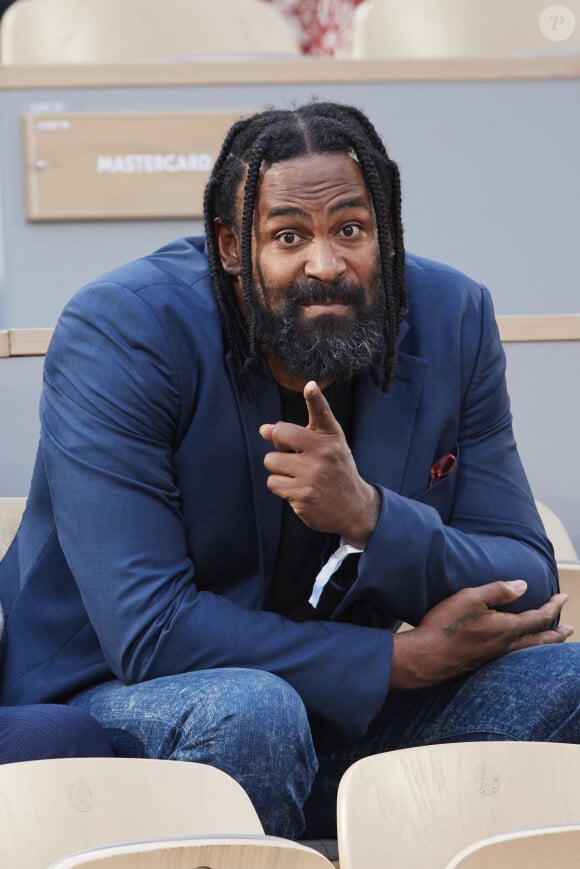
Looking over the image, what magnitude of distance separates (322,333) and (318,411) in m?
0.18

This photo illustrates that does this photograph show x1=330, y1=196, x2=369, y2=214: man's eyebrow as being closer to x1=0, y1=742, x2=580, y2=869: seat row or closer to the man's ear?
the man's ear

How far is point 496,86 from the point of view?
3170 millimetres

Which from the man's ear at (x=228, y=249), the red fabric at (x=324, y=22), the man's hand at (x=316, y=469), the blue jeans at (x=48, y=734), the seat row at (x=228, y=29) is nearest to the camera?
the blue jeans at (x=48, y=734)

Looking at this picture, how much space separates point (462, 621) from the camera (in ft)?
5.96

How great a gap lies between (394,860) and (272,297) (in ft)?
2.67

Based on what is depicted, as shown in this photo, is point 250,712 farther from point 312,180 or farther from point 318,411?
point 312,180

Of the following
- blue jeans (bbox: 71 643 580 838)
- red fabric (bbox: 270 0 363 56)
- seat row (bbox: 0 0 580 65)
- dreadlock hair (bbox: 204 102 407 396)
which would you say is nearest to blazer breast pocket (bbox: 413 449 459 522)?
dreadlock hair (bbox: 204 102 407 396)

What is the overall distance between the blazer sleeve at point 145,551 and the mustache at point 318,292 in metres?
0.18

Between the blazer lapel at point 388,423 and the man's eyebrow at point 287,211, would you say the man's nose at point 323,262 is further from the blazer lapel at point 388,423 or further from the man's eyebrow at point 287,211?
the blazer lapel at point 388,423

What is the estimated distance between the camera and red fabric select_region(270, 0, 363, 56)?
4.55 m

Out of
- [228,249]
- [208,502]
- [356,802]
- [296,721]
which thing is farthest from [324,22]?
[356,802]

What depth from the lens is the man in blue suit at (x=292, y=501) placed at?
5.73 feet

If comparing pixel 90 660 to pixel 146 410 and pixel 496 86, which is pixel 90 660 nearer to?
pixel 146 410

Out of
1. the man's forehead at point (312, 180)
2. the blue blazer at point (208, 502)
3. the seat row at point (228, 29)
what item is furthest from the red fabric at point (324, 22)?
the man's forehead at point (312, 180)
